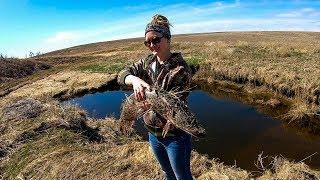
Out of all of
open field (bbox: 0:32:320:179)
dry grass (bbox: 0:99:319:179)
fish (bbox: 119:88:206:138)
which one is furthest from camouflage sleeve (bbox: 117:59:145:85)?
dry grass (bbox: 0:99:319:179)

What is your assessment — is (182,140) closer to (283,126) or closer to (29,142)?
(29,142)

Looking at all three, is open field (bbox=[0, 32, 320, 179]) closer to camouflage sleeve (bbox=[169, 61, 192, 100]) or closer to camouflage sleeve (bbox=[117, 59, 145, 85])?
camouflage sleeve (bbox=[117, 59, 145, 85])

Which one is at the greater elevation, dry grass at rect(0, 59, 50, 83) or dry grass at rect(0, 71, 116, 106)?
dry grass at rect(0, 71, 116, 106)

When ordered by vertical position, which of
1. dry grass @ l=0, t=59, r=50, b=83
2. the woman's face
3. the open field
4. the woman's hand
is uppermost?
the woman's face

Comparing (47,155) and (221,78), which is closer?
(47,155)

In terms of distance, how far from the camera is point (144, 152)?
24.9ft

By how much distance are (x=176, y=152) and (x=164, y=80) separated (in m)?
0.71

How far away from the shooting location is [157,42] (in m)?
3.71

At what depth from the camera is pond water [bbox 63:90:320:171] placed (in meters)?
11.2

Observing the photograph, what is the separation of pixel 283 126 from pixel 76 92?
12449 mm

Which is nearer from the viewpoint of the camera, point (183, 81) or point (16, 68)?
point (183, 81)

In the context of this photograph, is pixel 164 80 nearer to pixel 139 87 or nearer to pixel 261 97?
pixel 139 87

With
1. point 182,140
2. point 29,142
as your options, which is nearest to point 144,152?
point 29,142

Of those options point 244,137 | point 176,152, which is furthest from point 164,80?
point 244,137
